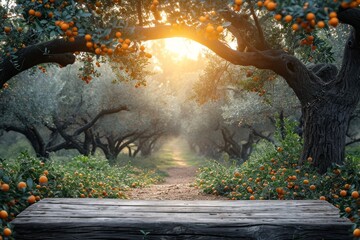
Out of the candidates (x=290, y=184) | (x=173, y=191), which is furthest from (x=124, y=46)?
(x=173, y=191)

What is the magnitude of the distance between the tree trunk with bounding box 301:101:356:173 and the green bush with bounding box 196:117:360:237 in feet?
0.91

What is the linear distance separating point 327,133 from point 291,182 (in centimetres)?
165

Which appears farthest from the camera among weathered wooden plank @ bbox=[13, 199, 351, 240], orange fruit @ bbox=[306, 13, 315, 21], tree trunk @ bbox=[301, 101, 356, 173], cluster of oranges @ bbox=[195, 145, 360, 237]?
tree trunk @ bbox=[301, 101, 356, 173]

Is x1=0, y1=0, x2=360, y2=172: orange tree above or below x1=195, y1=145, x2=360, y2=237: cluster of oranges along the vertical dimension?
above

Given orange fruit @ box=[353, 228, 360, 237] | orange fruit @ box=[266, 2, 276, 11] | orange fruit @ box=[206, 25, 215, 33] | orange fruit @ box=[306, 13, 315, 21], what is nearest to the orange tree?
orange fruit @ box=[206, 25, 215, 33]

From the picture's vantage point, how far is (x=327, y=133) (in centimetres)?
768

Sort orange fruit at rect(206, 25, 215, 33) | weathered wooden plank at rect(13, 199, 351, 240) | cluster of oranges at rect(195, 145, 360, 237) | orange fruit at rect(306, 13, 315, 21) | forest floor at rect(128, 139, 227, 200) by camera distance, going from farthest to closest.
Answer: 1. forest floor at rect(128, 139, 227, 200)
2. cluster of oranges at rect(195, 145, 360, 237)
3. orange fruit at rect(206, 25, 215, 33)
4. weathered wooden plank at rect(13, 199, 351, 240)
5. orange fruit at rect(306, 13, 315, 21)

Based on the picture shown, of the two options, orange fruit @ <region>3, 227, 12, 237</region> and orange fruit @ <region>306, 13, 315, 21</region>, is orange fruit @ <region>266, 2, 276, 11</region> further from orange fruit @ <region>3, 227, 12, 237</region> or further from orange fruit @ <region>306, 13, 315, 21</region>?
orange fruit @ <region>3, 227, 12, 237</region>

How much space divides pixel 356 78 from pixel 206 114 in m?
18.0

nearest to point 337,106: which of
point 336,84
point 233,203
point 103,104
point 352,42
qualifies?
point 336,84

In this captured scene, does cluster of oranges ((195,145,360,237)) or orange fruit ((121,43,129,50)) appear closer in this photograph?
orange fruit ((121,43,129,50))

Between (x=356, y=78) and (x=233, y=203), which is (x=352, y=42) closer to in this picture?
(x=356, y=78)

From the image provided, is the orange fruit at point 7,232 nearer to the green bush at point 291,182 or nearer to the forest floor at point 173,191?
the green bush at point 291,182

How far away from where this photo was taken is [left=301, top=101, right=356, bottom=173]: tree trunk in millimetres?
7641
